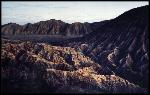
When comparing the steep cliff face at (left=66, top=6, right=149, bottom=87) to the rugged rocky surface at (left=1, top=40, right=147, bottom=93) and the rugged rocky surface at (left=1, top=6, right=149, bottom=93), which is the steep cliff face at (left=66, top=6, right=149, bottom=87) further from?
the rugged rocky surface at (left=1, top=40, right=147, bottom=93)

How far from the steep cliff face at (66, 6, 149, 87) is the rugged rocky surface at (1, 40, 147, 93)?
6.32 meters

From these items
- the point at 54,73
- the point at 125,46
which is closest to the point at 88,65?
the point at 54,73

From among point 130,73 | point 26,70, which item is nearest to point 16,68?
point 26,70

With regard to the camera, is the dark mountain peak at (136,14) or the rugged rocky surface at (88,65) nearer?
the rugged rocky surface at (88,65)

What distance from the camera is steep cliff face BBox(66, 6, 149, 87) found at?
9769 centimetres

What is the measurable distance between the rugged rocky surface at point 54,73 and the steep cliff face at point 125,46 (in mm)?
6321

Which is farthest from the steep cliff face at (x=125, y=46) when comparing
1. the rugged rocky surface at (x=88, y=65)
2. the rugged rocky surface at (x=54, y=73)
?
the rugged rocky surface at (x=54, y=73)

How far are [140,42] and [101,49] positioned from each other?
1618cm

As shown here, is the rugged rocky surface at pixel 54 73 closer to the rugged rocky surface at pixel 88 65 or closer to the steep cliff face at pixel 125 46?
the rugged rocky surface at pixel 88 65

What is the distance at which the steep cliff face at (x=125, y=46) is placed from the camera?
3846 inches

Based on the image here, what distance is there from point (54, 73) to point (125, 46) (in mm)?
33931

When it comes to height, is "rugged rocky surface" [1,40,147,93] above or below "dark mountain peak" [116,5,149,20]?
below

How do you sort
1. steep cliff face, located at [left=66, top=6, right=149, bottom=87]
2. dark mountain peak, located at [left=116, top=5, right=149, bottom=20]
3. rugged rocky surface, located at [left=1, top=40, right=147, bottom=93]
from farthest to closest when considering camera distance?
dark mountain peak, located at [left=116, top=5, right=149, bottom=20] < steep cliff face, located at [left=66, top=6, right=149, bottom=87] < rugged rocky surface, located at [left=1, top=40, right=147, bottom=93]

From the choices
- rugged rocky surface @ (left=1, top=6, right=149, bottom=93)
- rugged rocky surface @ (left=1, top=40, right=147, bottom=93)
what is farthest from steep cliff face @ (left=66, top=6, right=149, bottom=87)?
rugged rocky surface @ (left=1, top=40, right=147, bottom=93)
